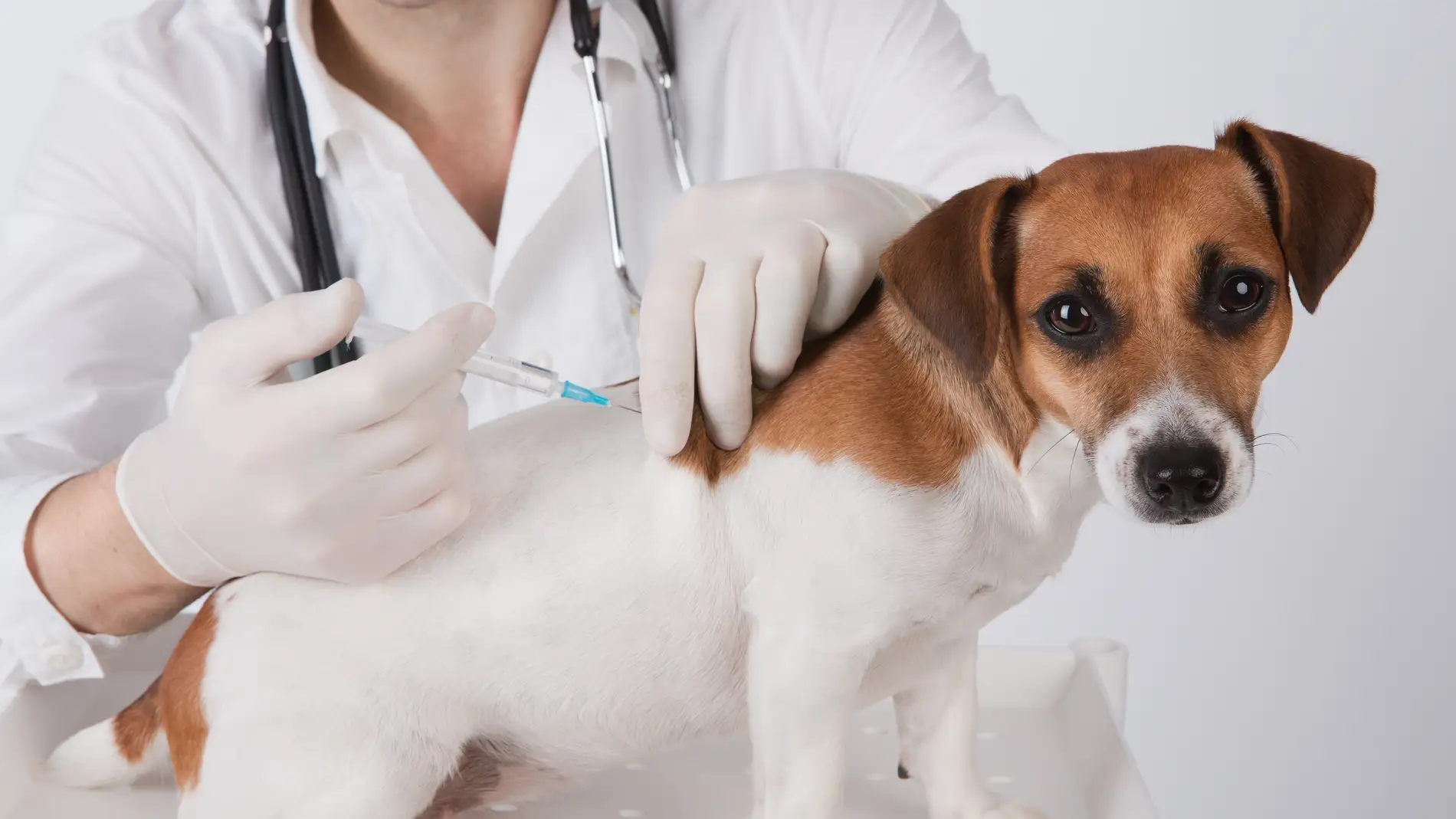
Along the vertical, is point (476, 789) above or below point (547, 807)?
above

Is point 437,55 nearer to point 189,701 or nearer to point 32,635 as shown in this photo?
point 32,635

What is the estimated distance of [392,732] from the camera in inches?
52.4

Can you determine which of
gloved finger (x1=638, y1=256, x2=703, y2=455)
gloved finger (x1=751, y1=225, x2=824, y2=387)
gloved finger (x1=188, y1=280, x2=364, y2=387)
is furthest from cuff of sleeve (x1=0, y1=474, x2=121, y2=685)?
gloved finger (x1=751, y1=225, x2=824, y2=387)

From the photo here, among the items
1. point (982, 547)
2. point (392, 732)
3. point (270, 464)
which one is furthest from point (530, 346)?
point (982, 547)

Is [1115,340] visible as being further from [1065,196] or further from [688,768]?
[688,768]

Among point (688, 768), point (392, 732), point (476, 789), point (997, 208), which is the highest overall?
point (997, 208)

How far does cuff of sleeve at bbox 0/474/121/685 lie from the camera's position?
1654mm

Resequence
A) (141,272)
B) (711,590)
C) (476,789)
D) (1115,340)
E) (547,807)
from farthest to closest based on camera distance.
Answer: (141,272), (547,807), (476,789), (711,590), (1115,340)

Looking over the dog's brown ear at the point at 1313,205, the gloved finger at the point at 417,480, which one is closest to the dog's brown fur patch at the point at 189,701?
the gloved finger at the point at 417,480

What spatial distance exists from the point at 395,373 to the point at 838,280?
0.52 meters

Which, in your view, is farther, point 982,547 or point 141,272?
point 141,272

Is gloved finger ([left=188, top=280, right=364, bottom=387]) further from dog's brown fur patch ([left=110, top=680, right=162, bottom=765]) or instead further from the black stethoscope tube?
the black stethoscope tube

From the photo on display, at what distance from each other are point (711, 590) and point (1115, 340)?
49 cm

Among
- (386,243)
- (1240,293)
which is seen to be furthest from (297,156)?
(1240,293)
